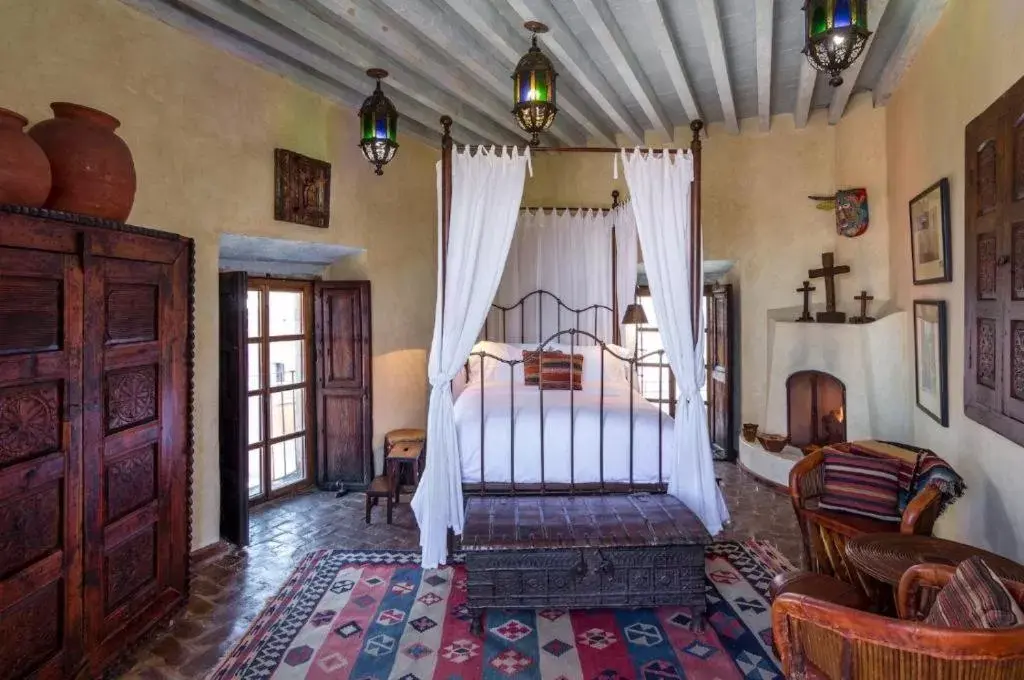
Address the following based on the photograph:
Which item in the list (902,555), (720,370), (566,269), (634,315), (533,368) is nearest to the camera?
(902,555)

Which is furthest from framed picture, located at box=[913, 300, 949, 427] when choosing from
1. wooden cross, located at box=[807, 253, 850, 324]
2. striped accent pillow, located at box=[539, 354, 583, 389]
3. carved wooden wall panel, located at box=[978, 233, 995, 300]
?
striped accent pillow, located at box=[539, 354, 583, 389]

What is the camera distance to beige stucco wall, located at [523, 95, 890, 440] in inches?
204

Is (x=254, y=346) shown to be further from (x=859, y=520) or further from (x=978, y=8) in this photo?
(x=978, y=8)

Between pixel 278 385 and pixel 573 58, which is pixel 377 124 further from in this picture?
pixel 278 385

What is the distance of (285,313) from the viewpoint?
5074 mm

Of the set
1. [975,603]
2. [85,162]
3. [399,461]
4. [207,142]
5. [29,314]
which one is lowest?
[399,461]

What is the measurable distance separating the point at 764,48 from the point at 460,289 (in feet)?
8.24

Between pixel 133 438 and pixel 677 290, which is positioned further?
pixel 677 290

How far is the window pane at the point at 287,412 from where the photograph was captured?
4.96m

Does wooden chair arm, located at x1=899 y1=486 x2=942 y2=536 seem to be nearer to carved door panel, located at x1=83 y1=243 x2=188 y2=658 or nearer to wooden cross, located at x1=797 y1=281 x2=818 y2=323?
wooden cross, located at x1=797 y1=281 x2=818 y2=323

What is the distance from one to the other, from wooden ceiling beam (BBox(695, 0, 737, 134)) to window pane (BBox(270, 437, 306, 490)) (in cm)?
438

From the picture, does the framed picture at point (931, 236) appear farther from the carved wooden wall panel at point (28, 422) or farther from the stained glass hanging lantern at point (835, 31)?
the carved wooden wall panel at point (28, 422)

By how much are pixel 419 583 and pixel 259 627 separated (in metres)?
0.85

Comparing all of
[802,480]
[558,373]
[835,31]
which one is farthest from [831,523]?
[558,373]
